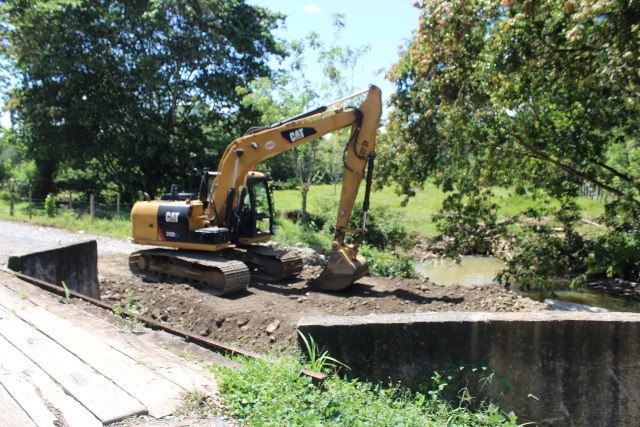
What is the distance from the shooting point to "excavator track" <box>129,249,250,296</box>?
30.7 feet

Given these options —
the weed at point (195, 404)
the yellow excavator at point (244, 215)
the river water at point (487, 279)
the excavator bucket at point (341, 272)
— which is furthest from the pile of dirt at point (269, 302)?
the river water at point (487, 279)

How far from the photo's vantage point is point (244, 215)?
1080 centimetres

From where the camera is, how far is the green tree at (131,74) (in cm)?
1941

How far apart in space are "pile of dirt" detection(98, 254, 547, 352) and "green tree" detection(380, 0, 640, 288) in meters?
2.79

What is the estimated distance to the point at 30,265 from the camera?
282 inches

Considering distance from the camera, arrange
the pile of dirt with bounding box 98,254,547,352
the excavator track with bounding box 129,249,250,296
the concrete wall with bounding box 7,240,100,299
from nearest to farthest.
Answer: the concrete wall with bounding box 7,240,100,299
the pile of dirt with bounding box 98,254,547,352
the excavator track with bounding box 129,249,250,296

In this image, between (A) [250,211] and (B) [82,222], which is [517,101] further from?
(B) [82,222]

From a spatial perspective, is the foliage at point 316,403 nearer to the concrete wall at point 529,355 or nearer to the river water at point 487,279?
the concrete wall at point 529,355

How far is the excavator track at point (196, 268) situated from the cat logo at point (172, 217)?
636mm

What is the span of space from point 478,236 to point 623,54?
568 cm

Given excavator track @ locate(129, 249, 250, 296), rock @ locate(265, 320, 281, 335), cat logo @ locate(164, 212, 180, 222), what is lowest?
rock @ locate(265, 320, 281, 335)

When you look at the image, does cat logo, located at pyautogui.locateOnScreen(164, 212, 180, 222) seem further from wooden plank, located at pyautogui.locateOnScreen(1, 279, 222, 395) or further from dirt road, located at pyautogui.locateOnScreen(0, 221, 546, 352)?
wooden plank, located at pyautogui.locateOnScreen(1, 279, 222, 395)

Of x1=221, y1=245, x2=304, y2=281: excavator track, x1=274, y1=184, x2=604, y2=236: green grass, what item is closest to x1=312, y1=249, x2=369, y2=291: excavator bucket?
x1=221, y1=245, x2=304, y2=281: excavator track

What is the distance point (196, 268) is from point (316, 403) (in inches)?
274
